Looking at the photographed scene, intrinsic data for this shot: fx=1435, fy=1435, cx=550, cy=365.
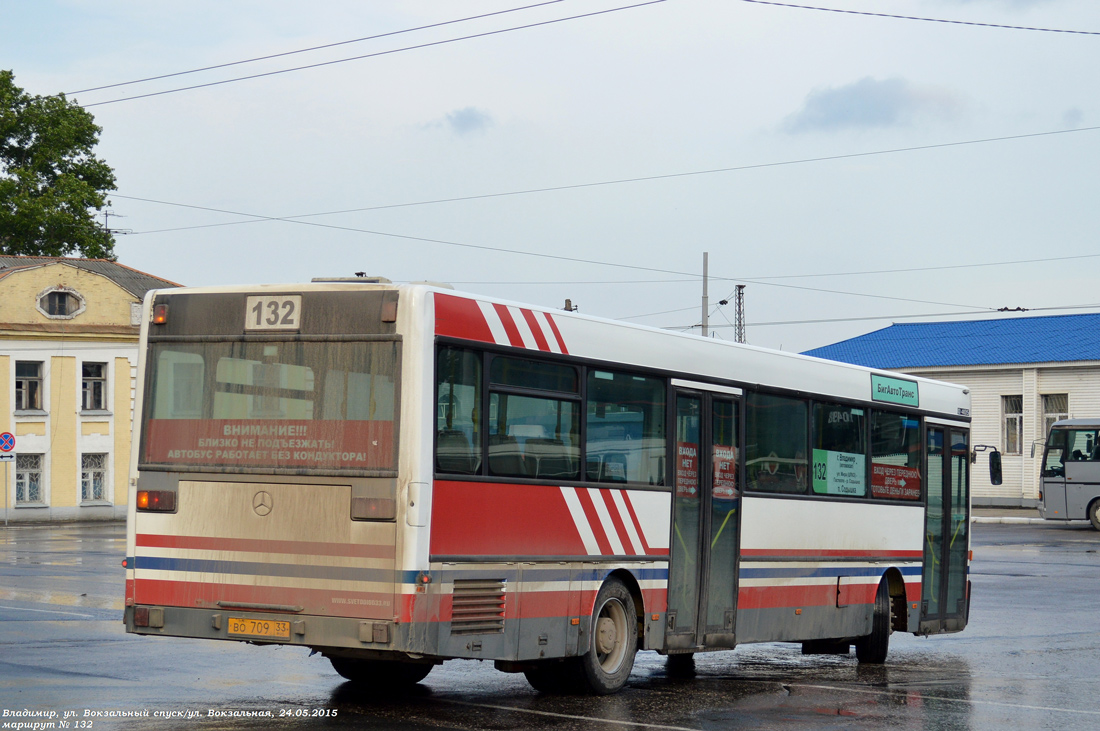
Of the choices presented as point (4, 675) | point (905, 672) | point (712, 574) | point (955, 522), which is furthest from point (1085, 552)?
point (4, 675)

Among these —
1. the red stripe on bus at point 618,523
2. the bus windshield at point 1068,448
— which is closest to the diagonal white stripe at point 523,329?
the red stripe on bus at point 618,523

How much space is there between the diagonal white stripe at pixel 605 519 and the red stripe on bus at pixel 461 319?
1681mm

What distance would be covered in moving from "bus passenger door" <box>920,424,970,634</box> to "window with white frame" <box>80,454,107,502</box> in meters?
39.9

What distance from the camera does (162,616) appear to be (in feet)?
31.9

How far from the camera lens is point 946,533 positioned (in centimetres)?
1606

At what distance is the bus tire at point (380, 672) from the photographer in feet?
37.7

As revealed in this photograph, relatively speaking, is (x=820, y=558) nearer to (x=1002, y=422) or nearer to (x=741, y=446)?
(x=741, y=446)

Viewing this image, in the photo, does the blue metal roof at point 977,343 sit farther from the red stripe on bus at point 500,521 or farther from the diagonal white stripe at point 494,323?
the diagonal white stripe at point 494,323

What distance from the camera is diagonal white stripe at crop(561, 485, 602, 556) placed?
10630mm

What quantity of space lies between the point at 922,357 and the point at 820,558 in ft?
155

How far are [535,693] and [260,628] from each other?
264cm

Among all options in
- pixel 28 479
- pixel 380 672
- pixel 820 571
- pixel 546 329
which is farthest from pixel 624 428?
pixel 28 479

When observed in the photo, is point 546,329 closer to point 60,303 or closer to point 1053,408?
point 60,303

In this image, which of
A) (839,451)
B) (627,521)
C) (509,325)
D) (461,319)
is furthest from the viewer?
(839,451)
